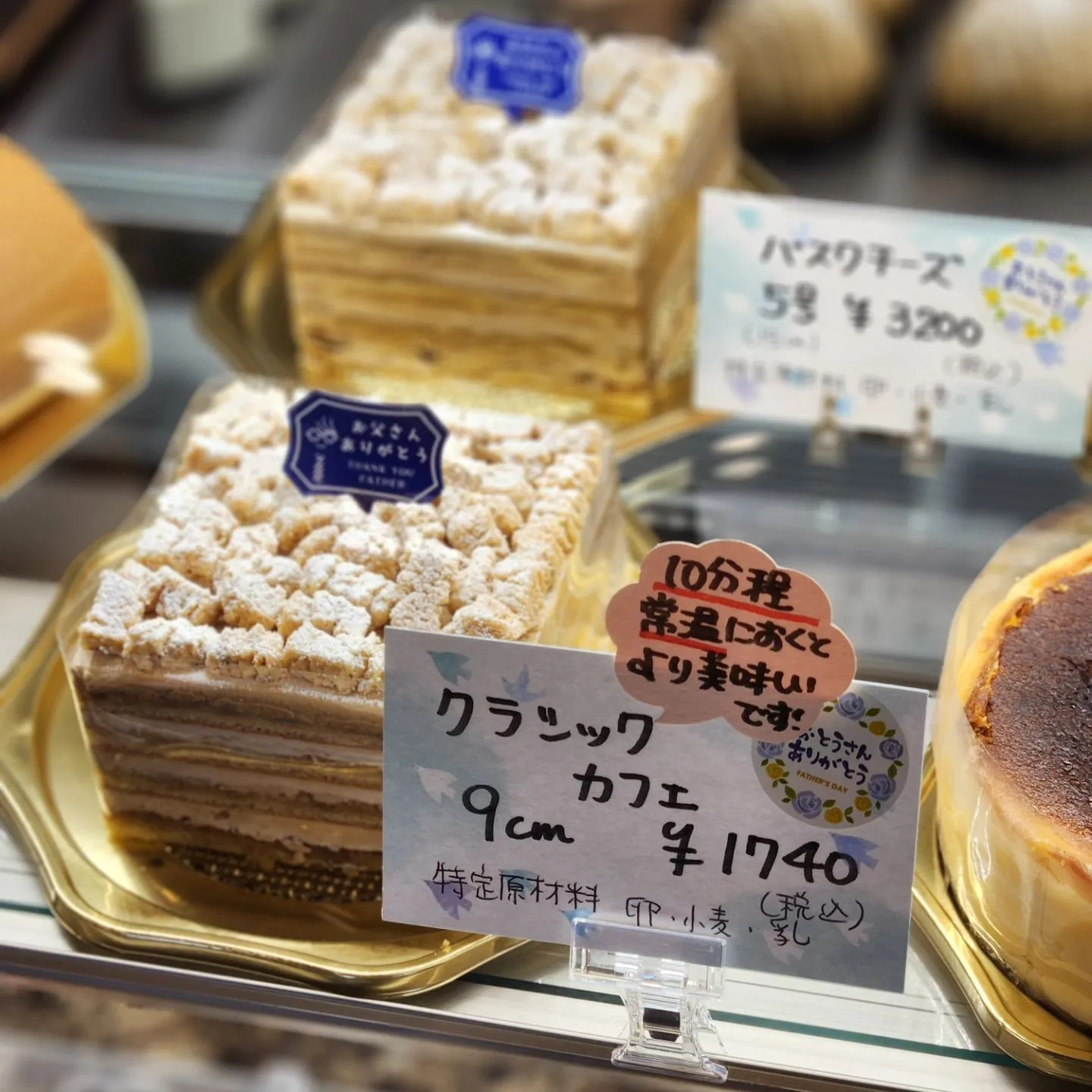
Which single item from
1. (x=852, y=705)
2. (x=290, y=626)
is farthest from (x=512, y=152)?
(x=852, y=705)

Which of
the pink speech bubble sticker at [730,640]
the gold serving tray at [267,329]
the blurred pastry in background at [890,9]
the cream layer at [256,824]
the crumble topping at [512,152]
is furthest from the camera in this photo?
the blurred pastry in background at [890,9]

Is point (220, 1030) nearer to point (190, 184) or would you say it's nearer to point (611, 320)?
point (611, 320)

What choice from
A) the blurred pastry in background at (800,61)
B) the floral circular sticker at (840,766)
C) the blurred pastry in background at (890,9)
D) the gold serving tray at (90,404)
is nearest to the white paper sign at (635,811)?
the floral circular sticker at (840,766)

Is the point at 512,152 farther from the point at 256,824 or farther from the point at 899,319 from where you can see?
the point at 256,824

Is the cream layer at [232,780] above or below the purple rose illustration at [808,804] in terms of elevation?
below

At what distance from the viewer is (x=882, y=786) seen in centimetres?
111

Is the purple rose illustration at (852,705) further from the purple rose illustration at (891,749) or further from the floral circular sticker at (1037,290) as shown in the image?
the floral circular sticker at (1037,290)

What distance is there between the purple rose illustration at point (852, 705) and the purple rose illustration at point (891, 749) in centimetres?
3

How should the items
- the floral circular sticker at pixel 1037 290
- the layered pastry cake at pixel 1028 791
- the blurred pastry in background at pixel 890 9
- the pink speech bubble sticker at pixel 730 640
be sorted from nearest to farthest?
the pink speech bubble sticker at pixel 730 640, the layered pastry cake at pixel 1028 791, the floral circular sticker at pixel 1037 290, the blurred pastry in background at pixel 890 9

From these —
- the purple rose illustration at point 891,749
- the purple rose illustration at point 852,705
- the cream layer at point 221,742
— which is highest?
the purple rose illustration at point 852,705

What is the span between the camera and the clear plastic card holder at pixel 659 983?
120 centimetres

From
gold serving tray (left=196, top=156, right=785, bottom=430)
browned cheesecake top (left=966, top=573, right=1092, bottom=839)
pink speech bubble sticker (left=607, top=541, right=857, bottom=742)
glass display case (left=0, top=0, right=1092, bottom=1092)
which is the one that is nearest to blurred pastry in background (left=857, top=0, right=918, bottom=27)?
glass display case (left=0, top=0, right=1092, bottom=1092)

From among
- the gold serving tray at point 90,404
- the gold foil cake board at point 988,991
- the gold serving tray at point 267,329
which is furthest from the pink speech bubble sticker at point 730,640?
the gold serving tray at point 90,404

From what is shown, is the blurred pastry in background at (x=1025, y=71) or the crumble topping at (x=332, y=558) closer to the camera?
the crumble topping at (x=332, y=558)
